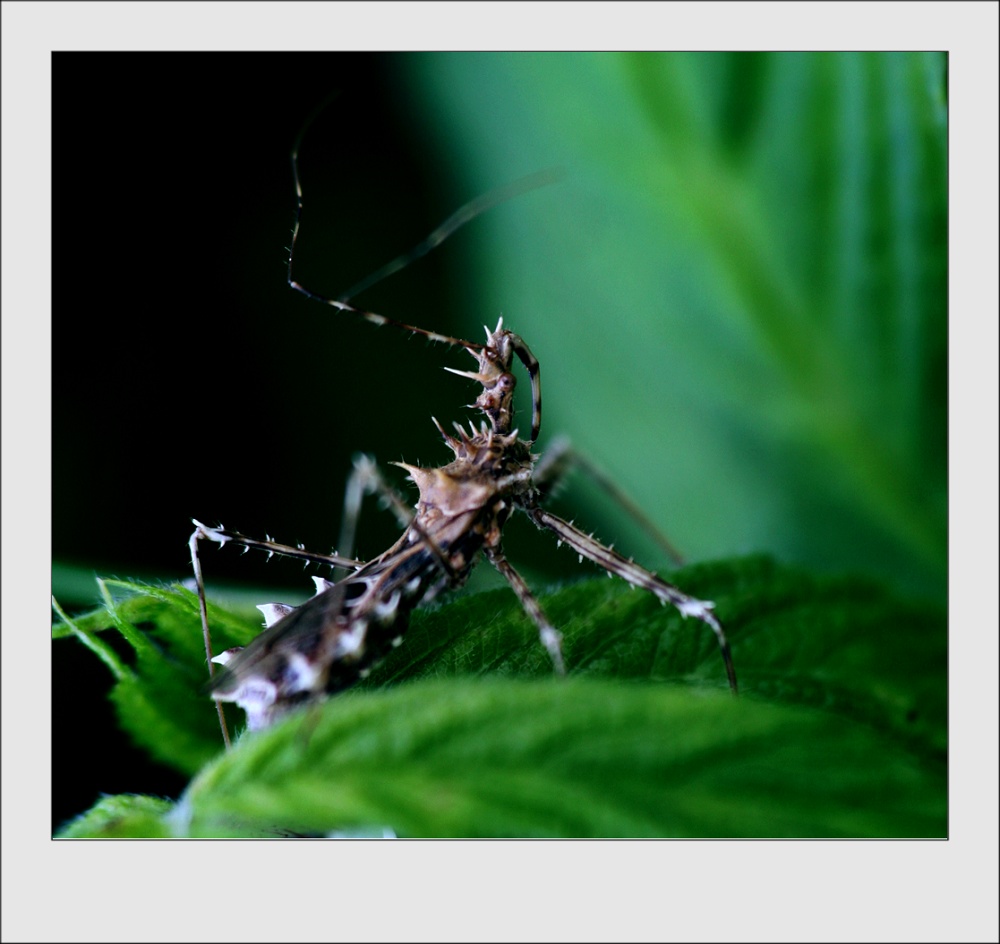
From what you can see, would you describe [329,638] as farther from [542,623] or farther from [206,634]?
[542,623]

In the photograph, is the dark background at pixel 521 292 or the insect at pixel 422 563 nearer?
the insect at pixel 422 563

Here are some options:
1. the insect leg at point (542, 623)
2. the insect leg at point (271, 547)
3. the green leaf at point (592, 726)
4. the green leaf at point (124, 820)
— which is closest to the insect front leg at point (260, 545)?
the insect leg at point (271, 547)

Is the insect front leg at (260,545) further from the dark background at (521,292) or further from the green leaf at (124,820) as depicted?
the green leaf at (124,820)

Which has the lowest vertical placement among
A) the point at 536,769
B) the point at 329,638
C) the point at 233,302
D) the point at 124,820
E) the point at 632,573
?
the point at 124,820

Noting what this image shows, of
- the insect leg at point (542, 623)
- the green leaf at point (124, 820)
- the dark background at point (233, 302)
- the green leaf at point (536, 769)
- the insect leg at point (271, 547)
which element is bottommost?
the green leaf at point (124, 820)

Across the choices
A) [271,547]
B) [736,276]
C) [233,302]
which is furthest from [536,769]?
[233,302]

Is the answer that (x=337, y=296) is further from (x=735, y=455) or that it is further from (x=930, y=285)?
(x=930, y=285)

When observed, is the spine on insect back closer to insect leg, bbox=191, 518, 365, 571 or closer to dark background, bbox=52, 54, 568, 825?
insect leg, bbox=191, 518, 365, 571

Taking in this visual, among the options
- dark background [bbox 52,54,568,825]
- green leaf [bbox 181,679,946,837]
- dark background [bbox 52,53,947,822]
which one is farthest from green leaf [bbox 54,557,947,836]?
dark background [bbox 52,54,568,825]
